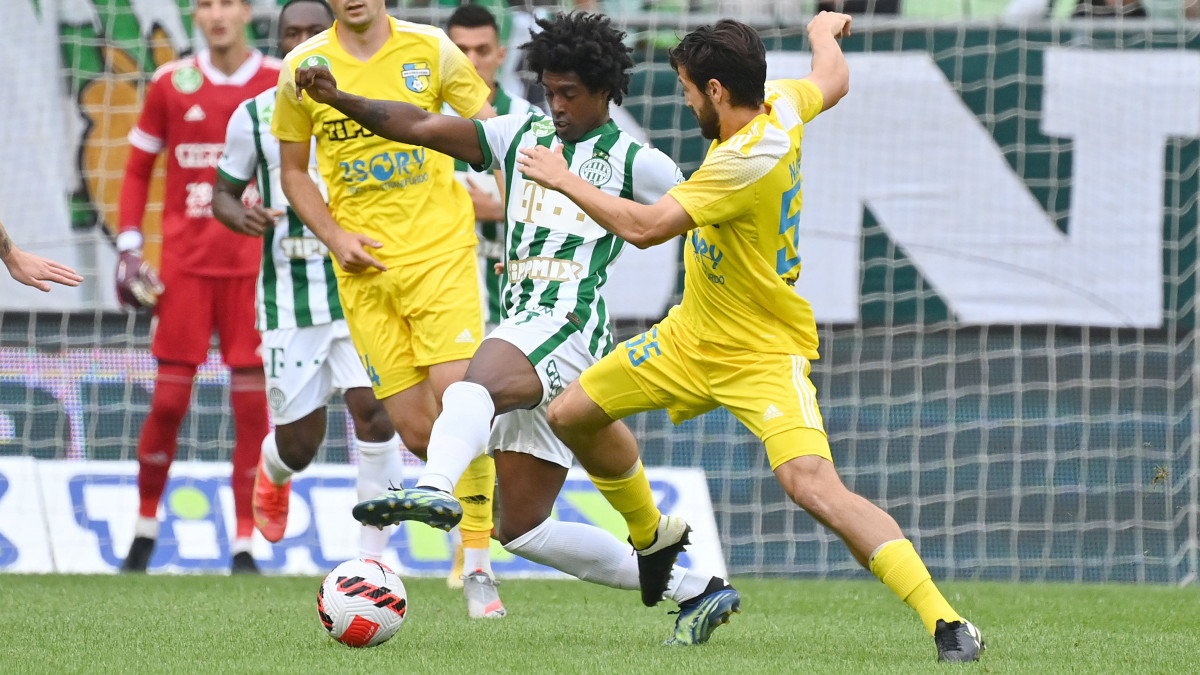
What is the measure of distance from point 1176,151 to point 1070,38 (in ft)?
2.83

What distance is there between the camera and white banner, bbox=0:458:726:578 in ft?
26.5

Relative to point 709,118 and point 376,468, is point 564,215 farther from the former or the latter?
point 376,468

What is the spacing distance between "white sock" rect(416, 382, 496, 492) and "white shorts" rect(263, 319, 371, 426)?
2.51 meters

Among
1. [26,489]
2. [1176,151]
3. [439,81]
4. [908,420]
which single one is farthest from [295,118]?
[1176,151]

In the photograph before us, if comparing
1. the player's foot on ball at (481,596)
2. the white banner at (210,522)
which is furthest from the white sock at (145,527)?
the player's foot on ball at (481,596)

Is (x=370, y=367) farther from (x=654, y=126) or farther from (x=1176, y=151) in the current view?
(x=1176, y=151)

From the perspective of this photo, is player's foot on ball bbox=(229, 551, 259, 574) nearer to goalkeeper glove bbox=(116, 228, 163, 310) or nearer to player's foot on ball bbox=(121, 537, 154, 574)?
player's foot on ball bbox=(121, 537, 154, 574)

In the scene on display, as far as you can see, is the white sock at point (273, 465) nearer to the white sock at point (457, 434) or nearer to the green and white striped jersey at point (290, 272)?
the green and white striped jersey at point (290, 272)

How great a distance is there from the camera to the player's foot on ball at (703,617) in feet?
16.6

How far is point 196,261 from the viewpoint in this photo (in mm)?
7812

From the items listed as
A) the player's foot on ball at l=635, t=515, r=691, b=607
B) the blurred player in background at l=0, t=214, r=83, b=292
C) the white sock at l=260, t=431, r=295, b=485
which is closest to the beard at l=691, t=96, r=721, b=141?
the player's foot on ball at l=635, t=515, r=691, b=607

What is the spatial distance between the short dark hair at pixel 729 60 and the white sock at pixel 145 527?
4.37 meters

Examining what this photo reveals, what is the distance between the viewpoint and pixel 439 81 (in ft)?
20.1

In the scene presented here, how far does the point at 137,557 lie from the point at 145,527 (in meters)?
0.16
